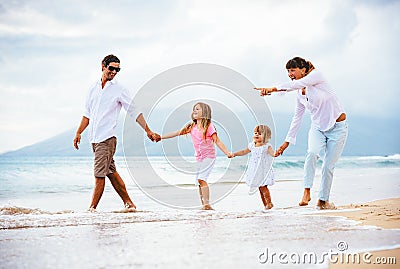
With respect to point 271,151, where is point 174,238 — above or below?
below

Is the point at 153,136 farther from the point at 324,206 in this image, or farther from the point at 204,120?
the point at 324,206

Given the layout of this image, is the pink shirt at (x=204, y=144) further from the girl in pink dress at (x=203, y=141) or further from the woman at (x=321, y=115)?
the woman at (x=321, y=115)

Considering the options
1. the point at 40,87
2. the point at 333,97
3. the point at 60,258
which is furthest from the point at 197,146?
the point at 40,87

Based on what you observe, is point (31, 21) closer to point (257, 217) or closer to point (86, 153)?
point (86, 153)

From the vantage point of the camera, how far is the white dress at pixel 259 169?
6547 mm

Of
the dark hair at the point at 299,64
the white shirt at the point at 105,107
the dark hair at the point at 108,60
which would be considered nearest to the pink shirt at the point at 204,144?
the white shirt at the point at 105,107

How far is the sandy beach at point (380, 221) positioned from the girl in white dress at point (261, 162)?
45.7 inches

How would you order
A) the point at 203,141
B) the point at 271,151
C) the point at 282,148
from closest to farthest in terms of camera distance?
the point at 282,148 < the point at 203,141 < the point at 271,151

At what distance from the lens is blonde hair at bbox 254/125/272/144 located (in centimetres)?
674

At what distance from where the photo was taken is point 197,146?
254 inches

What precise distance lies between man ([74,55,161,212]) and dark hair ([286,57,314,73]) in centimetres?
200

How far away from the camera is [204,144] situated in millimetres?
6398

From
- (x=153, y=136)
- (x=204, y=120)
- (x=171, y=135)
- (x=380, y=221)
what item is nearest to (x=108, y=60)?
(x=153, y=136)

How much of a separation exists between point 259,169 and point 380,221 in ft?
7.95
